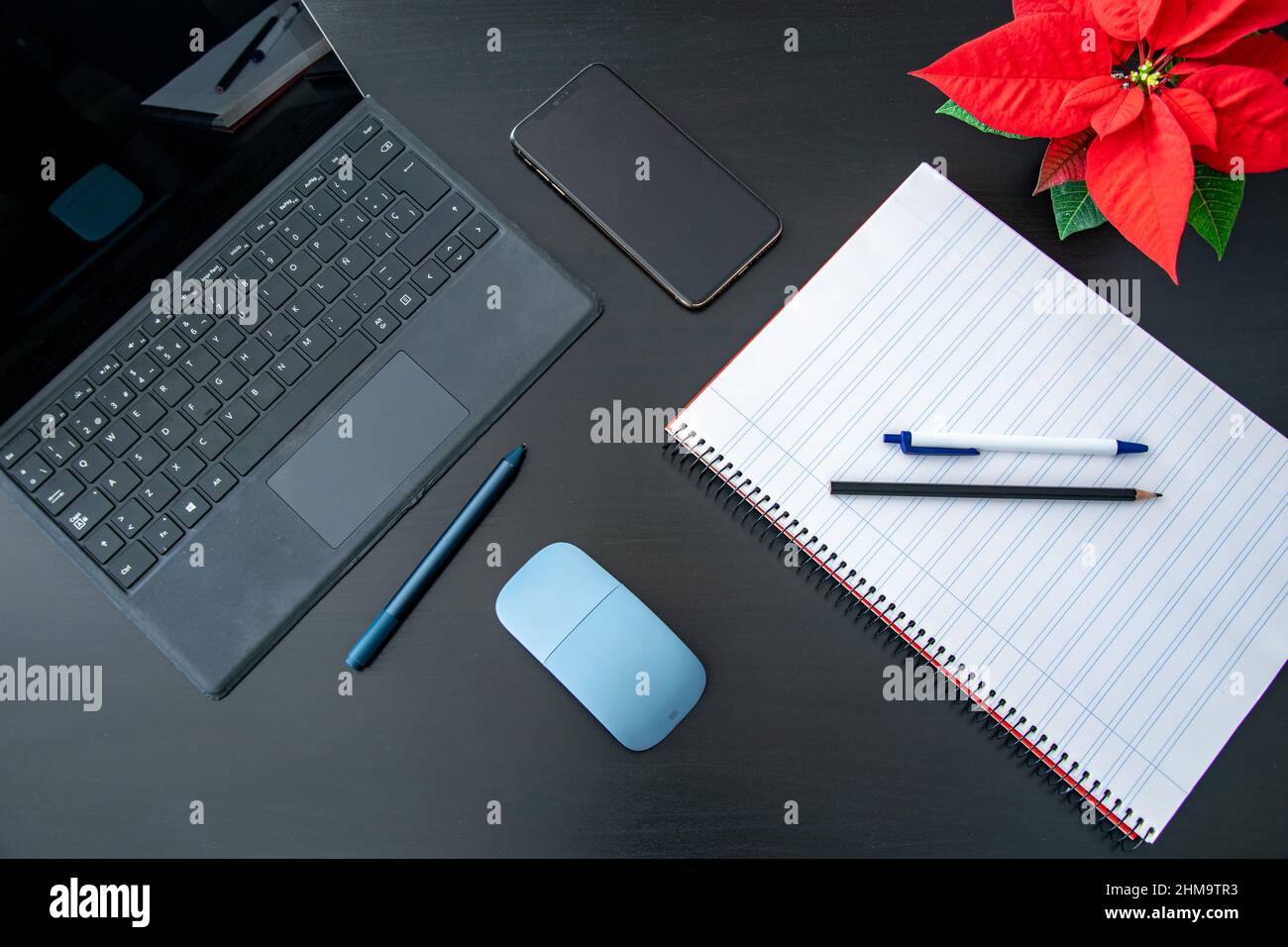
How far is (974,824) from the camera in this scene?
68 cm

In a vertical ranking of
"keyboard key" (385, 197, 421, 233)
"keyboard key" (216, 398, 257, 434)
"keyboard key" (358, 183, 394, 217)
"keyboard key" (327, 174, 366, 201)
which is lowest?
"keyboard key" (216, 398, 257, 434)

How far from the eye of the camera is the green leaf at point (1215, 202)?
27.3 inches

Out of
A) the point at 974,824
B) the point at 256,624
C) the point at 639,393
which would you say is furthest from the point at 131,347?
the point at 974,824

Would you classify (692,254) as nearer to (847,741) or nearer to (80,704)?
(847,741)

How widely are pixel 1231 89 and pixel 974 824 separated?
537mm

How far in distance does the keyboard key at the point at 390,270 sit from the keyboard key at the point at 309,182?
0.29ft

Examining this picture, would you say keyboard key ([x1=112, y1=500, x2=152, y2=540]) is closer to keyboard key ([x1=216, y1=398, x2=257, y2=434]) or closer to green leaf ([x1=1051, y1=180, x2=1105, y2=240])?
keyboard key ([x1=216, y1=398, x2=257, y2=434])

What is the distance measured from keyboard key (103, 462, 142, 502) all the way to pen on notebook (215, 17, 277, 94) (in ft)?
0.99

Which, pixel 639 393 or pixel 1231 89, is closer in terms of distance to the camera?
pixel 1231 89

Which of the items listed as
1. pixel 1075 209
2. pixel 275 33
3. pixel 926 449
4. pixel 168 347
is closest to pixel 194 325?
pixel 168 347

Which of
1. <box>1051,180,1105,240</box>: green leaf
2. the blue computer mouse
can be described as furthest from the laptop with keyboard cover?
<box>1051,180,1105,240</box>: green leaf

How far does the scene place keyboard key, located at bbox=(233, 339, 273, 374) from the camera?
736 millimetres

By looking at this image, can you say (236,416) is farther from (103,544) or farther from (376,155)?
(376,155)

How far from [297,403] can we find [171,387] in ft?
0.32
